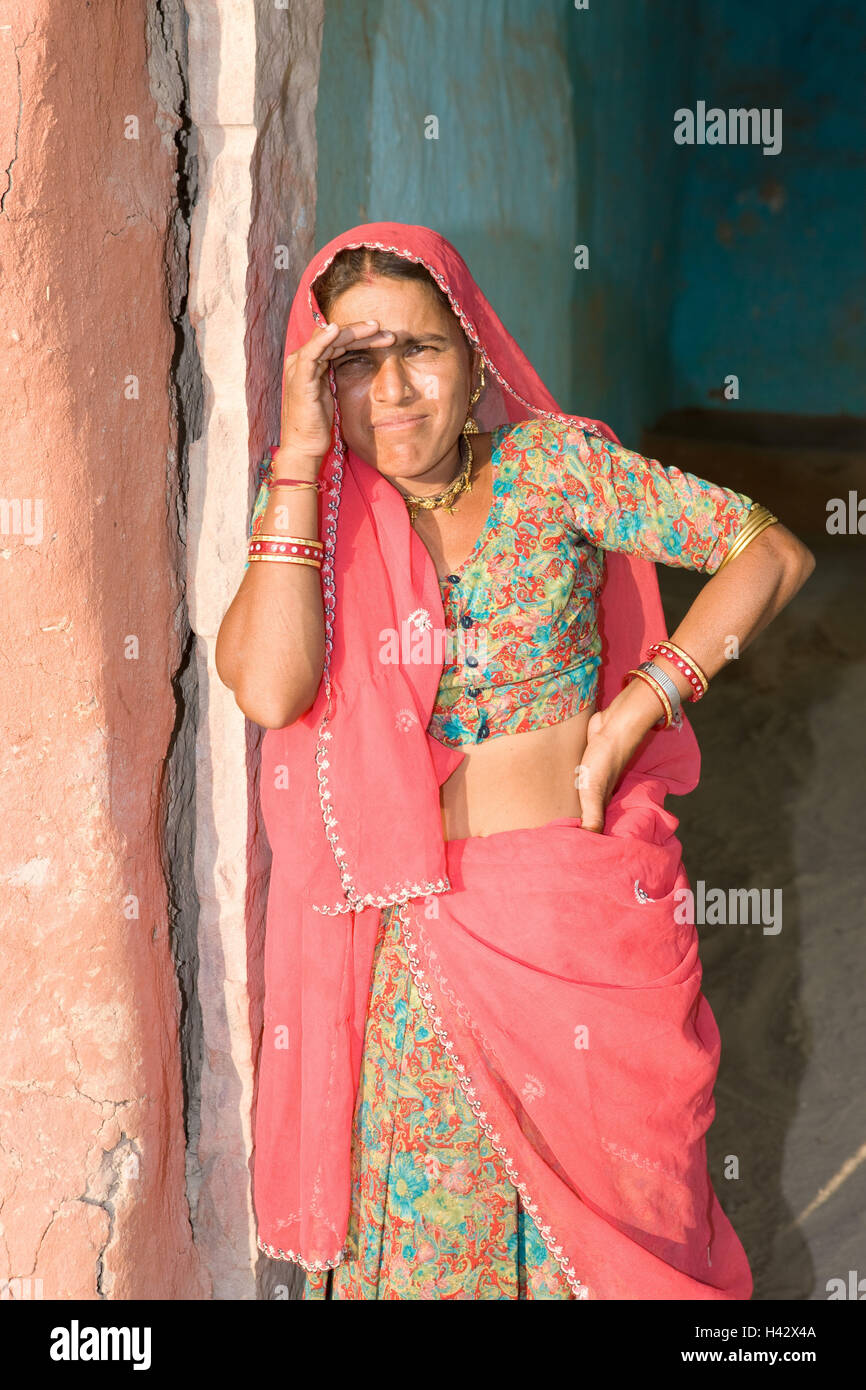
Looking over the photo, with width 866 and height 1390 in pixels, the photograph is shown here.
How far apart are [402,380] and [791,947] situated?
7.58ft

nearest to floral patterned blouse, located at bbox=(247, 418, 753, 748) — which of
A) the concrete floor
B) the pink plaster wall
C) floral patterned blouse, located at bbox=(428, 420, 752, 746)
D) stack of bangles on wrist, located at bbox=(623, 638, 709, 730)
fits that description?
floral patterned blouse, located at bbox=(428, 420, 752, 746)

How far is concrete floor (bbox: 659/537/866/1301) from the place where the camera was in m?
2.69

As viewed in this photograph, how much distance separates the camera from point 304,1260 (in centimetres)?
177

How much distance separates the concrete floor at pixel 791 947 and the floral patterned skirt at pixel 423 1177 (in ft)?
3.31

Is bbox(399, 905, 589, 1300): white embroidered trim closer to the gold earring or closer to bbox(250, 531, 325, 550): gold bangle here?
bbox(250, 531, 325, 550): gold bangle

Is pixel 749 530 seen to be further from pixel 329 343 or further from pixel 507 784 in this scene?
pixel 329 343

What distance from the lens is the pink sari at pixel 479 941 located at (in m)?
1.61

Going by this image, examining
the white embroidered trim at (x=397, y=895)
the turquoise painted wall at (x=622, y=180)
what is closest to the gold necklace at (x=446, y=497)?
the white embroidered trim at (x=397, y=895)

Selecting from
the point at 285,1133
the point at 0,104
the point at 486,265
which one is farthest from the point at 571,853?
the point at 486,265

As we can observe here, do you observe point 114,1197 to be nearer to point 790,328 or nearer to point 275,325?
point 275,325

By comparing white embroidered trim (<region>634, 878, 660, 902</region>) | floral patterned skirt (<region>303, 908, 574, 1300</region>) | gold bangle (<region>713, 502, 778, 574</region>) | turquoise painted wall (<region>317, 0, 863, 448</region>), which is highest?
turquoise painted wall (<region>317, 0, 863, 448</region>)

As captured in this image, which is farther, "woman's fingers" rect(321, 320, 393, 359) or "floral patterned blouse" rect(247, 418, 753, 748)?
"floral patterned blouse" rect(247, 418, 753, 748)

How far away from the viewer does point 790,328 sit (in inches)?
311

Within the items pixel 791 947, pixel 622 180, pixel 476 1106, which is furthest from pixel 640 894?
A: pixel 622 180
